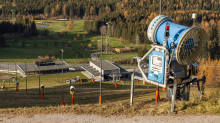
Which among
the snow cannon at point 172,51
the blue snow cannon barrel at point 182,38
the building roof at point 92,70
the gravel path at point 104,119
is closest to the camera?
the gravel path at point 104,119

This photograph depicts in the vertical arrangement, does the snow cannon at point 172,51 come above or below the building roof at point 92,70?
above

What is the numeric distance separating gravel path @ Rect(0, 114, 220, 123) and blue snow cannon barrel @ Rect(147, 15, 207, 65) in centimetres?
468

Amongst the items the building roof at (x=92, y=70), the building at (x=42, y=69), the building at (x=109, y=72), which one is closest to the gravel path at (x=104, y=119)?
the building at (x=109, y=72)

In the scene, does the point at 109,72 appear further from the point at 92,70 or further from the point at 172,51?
the point at 172,51

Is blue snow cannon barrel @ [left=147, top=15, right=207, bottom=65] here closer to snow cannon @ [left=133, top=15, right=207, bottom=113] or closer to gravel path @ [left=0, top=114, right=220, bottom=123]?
snow cannon @ [left=133, top=15, right=207, bottom=113]

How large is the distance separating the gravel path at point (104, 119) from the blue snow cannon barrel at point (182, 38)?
4680mm

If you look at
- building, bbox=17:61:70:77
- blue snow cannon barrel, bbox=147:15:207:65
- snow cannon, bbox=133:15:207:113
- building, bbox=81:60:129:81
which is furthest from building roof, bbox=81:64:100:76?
blue snow cannon barrel, bbox=147:15:207:65

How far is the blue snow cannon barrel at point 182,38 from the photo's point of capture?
2077 centimetres

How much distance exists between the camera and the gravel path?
18.9 metres

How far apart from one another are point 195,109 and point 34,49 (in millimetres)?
130826

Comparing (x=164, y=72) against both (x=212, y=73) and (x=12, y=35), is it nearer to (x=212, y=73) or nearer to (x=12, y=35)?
(x=212, y=73)

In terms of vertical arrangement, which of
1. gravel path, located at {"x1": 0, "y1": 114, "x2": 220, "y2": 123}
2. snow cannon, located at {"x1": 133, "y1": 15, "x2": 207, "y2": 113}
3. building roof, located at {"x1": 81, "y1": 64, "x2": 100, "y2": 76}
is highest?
snow cannon, located at {"x1": 133, "y1": 15, "x2": 207, "y2": 113}

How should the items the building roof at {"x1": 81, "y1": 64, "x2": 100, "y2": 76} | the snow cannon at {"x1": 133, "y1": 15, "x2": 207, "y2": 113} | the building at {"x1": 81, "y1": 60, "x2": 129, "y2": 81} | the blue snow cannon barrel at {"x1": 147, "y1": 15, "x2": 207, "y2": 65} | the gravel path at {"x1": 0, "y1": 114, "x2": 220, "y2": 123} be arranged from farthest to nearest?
the building roof at {"x1": 81, "y1": 64, "x2": 100, "y2": 76}
the building at {"x1": 81, "y1": 60, "x2": 129, "y2": 81}
the snow cannon at {"x1": 133, "y1": 15, "x2": 207, "y2": 113}
the blue snow cannon barrel at {"x1": 147, "y1": 15, "x2": 207, "y2": 65}
the gravel path at {"x1": 0, "y1": 114, "x2": 220, "y2": 123}

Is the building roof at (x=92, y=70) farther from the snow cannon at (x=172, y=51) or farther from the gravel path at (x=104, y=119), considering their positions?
the gravel path at (x=104, y=119)
